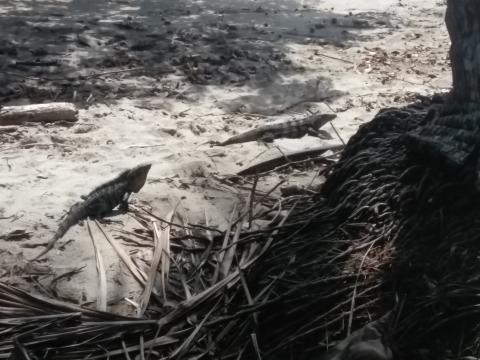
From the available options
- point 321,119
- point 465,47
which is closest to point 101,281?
point 465,47

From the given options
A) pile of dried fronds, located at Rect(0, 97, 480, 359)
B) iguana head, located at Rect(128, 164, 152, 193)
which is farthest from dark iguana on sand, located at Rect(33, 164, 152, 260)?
pile of dried fronds, located at Rect(0, 97, 480, 359)

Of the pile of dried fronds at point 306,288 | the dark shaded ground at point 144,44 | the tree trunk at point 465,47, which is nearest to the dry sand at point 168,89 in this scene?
the dark shaded ground at point 144,44

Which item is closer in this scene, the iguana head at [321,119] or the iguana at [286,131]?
the iguana at [286,131]

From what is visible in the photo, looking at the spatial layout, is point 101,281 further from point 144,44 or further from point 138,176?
point 144,44

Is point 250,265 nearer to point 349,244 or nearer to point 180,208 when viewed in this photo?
point 349,244

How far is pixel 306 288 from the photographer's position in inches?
118

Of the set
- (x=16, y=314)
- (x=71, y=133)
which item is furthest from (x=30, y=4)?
(x=16, y=314)

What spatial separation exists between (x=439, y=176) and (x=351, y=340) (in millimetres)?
1309

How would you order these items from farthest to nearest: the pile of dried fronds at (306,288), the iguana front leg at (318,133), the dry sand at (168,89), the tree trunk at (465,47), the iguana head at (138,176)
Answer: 1. the iguana front leg at (318,133)
2. the iguana head at (138,176)
3. the dry sand at (168,89)
4. the tree trunk at (465,47)
5. the pile of dried fronds at (306,288)

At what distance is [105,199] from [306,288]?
5.12 feet

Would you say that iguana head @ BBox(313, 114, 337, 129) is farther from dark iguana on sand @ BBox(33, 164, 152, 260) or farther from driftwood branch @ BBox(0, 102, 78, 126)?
driftwood branch @ BBox(0, 102, 78, 126)

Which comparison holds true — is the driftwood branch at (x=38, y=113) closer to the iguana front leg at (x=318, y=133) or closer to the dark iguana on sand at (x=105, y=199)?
the dark iguana on sand at (x=105, y=199)

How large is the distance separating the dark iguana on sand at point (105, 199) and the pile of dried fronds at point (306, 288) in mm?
415

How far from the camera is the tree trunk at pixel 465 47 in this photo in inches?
146
